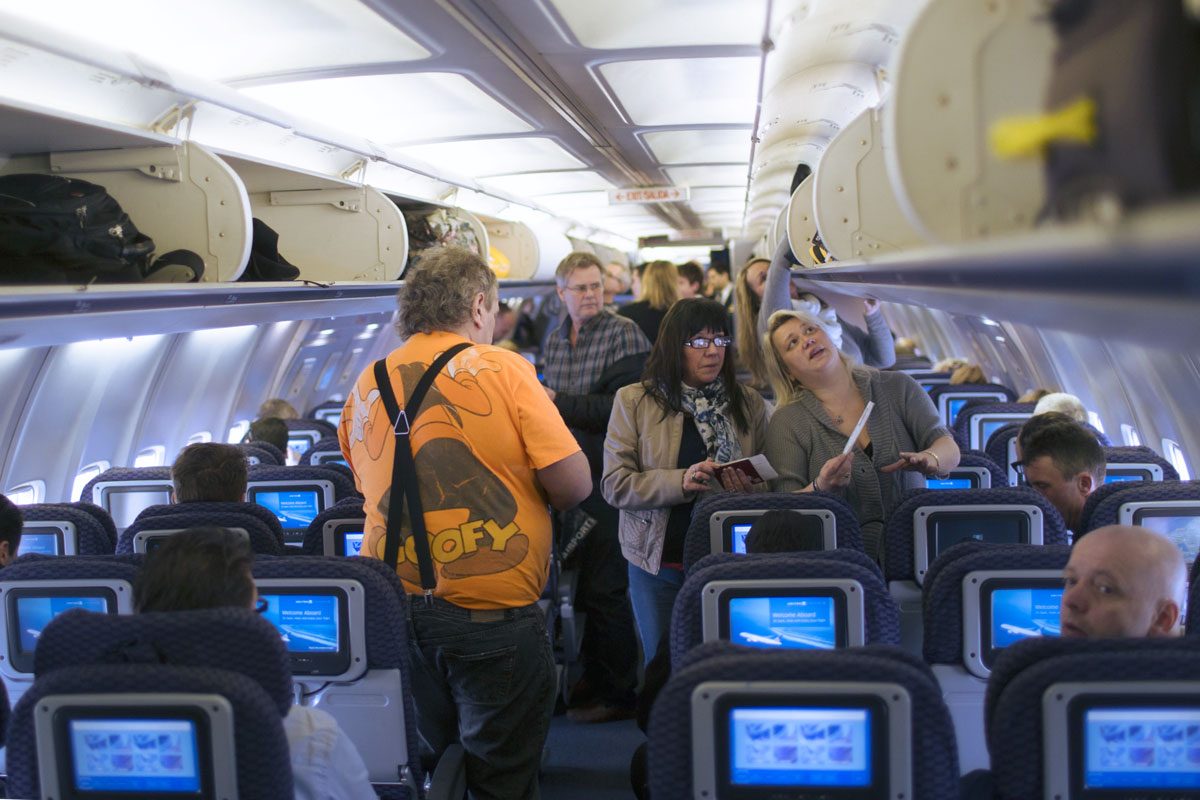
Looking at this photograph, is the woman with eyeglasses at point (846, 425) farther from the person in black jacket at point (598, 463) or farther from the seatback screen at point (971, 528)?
the person in black jacket at point (598, 463)

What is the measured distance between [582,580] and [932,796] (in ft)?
13.4

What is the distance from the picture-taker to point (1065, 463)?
15.2 feet

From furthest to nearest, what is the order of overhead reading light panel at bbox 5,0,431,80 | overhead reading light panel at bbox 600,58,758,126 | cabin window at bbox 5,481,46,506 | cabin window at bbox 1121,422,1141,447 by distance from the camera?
cabin window at bbox 1121,422,1141,447
cabin window at bbox 5,481,46,506
overhead reading light panel at bbox 600,58,758,126
overhead reading light panel at bbox 5,0,431,80

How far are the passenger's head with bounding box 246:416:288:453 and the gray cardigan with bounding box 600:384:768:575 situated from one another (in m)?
3.68

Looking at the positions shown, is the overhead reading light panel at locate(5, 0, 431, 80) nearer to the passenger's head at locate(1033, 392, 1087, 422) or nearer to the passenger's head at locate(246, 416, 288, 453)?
the passenger's head at locate(246, 416, 288, 453)

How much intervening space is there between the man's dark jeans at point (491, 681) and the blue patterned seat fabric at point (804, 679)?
1.25 metres

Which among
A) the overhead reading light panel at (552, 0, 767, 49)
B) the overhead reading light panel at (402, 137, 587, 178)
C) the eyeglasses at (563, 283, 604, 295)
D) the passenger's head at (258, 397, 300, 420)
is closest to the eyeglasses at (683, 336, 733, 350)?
the overhead reading light panel at (552, 0, 767, 49)

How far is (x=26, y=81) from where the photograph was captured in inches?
166

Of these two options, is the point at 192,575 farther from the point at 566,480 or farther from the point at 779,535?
the point at 779,535

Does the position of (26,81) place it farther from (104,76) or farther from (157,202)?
(157,202)

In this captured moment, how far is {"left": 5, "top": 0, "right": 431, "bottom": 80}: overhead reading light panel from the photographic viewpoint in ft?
15.1

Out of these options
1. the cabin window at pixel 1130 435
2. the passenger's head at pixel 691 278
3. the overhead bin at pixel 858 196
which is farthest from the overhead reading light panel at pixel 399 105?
the cabin window at pixel 1130 435

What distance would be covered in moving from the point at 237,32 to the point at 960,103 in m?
3.80

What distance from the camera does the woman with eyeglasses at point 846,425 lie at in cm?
478
